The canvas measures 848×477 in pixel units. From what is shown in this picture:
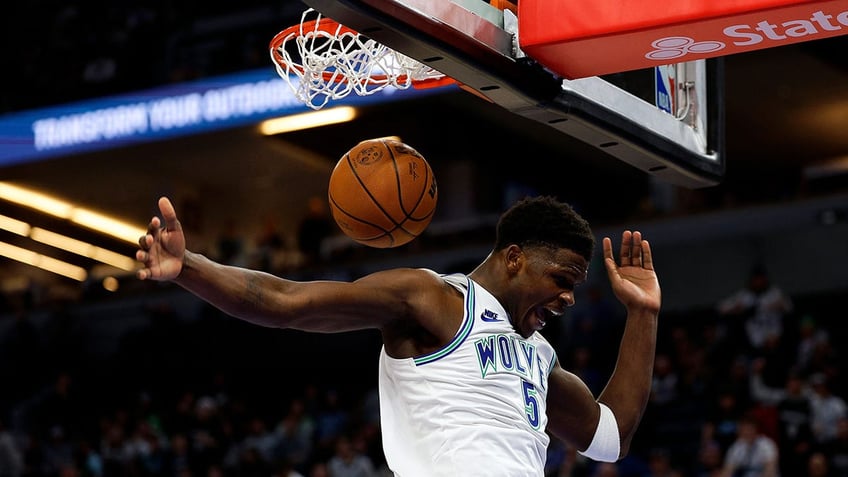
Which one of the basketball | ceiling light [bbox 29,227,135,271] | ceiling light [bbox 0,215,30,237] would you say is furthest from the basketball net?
ceiling light [bbox 0,215,30,237]

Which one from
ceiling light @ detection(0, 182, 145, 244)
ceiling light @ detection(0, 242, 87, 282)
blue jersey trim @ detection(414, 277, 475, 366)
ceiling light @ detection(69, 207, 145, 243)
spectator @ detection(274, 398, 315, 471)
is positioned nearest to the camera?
blue jersey trim @ detection(414, 277, 475, 366)

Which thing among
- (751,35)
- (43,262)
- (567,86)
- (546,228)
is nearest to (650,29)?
(751,35)

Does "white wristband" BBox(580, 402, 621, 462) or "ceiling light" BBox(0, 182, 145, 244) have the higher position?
"white wristband" BBox(580, 402, 621, 462)

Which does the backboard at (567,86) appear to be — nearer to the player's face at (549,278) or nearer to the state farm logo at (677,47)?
the state farm logo at (677,47)

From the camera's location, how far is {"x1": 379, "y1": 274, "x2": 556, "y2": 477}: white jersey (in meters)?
3.72

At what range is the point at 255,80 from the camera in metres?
15.3

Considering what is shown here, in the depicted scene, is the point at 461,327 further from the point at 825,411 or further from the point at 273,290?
the point at 825,411

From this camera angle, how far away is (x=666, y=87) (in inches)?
180

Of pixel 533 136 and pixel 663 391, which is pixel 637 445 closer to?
pixel 663 391

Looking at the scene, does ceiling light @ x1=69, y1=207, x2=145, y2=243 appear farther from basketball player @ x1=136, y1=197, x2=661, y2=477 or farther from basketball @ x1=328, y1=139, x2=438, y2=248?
basketball player @ x1=136, y1=197, x2=661, y2=477

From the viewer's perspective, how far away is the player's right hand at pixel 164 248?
10.3ft

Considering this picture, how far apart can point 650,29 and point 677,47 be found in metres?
0.17

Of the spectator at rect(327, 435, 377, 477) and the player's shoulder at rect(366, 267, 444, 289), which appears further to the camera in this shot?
the spectator at rect(327, 435, 377, 477)

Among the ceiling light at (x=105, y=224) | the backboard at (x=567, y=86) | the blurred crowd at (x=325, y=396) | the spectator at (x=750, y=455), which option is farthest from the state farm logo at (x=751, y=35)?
the ceiling light at (x=105, y=224)
